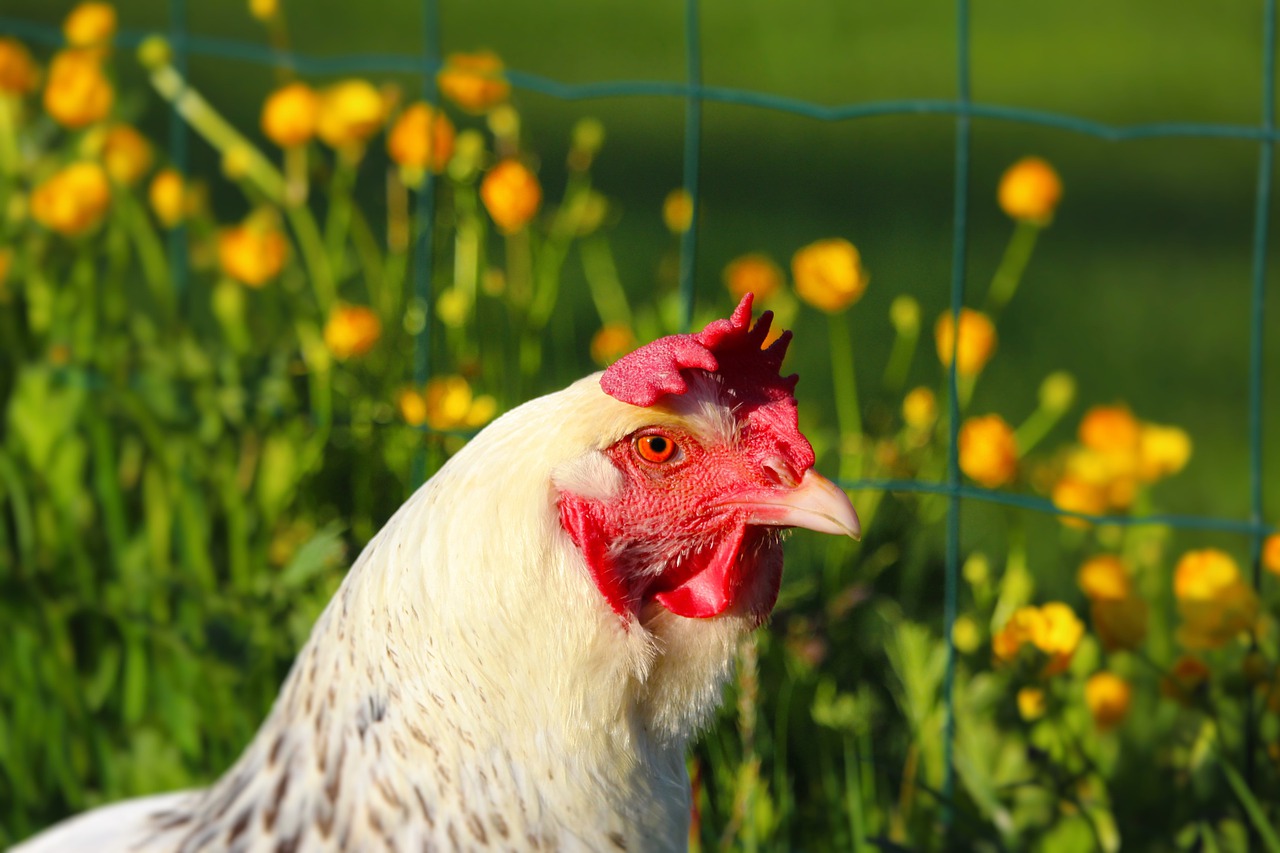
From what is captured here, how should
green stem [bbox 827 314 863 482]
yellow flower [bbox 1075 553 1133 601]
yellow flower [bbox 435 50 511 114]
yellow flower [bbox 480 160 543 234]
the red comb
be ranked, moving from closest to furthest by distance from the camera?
the red comb
yellow flower [bbox 1075 553 1133 601]
yellow flower [bbox 480 160 543 234]
yellow flower [bbox 435 50 511 114]
green stem [bbox 827 314 863 482]

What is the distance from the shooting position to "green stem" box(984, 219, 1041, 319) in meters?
2.82

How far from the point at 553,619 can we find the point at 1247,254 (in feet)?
18.8

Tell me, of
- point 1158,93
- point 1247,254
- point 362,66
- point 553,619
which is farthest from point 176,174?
point 1158,93

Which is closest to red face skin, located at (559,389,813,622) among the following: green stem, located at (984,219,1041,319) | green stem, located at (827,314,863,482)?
green stem, located at (827,314,863,482)

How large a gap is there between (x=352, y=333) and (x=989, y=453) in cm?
112

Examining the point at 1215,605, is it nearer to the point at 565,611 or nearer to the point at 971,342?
the point at 971,342

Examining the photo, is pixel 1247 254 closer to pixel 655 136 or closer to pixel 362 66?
pixel 655 136

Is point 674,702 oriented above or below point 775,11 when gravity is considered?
below

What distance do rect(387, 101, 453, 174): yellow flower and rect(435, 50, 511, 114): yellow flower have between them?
5 centimetres

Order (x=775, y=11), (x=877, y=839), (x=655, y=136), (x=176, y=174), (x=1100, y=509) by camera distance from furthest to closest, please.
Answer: (x=775, y=11) → (x=655, y=136) → (x=176, y=174) → (x=1100, y=509) → (x=877, y=839)

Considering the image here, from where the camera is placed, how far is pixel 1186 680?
2.31m

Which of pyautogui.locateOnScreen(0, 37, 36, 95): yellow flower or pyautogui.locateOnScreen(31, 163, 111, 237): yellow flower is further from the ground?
pyautogui.locateOnScreen(0, 37, 36, 95): yellow flower

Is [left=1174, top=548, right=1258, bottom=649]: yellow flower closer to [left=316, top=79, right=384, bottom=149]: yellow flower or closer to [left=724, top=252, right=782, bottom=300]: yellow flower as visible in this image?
[left=724, top=252, right=782, bottom=300]: yellow flower

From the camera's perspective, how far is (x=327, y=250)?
2.95 metres
